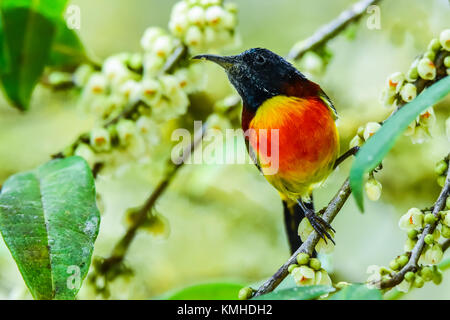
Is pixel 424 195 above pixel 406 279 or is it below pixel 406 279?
above

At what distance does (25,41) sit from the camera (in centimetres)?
121

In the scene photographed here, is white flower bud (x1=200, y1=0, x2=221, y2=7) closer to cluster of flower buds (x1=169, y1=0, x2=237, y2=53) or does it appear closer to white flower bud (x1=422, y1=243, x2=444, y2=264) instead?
cluster of flower buds (x1=169, y1=0, x2=237, y2=53)

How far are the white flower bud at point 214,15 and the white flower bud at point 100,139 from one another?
0.28m

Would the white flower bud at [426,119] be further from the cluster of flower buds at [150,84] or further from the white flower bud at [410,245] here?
the cluster of flower buds at [150,84]

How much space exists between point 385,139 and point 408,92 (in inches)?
9.0

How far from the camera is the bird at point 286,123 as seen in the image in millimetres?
868

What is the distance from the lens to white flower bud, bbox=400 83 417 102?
2.53ft

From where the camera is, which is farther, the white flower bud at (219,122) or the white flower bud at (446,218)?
the white flower bud at (219,122)

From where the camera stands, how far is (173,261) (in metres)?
1.73

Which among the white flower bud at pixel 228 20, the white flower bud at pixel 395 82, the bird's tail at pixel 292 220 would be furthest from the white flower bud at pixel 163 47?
the white flower bud at pixel 395 82

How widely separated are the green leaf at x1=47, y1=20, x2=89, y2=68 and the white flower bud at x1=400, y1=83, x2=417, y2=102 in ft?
2.57
